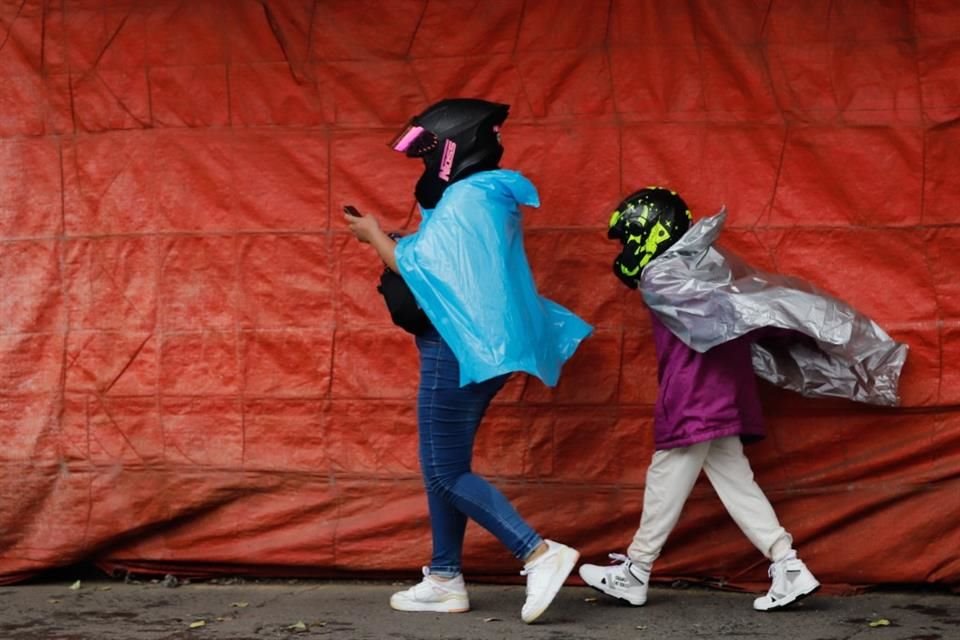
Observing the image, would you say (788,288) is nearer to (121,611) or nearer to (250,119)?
(250,119)

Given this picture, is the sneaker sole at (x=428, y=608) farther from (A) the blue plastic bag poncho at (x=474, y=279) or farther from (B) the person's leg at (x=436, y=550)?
(A) the blue plastic bag poncho at (x=474, y=279)

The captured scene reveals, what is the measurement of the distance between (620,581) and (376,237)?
1.51 metres

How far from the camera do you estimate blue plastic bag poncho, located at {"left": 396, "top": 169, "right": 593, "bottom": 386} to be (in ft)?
17.5

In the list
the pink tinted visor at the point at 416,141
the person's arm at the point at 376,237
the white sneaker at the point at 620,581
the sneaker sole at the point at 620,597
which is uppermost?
the pink tinted visor at the point at 416,141

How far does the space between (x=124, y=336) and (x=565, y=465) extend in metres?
1.81

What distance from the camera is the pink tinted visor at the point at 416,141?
552 centimetres

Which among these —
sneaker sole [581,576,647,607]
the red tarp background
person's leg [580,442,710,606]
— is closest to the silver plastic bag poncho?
the red tarp background

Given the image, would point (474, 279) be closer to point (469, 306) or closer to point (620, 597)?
point (469, 306)

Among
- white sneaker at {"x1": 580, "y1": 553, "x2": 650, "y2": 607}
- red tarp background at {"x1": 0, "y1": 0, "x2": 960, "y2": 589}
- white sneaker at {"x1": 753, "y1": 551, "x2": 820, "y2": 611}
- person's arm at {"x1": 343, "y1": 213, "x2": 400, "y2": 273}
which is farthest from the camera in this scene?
red tarp background at {"x1": 0, "y1": 0, "x2": 960, "y2": 589}

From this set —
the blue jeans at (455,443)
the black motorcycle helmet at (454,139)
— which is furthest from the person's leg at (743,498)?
the black motorcycle helmet at (454,139)

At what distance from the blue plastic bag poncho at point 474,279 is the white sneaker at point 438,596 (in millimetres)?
843

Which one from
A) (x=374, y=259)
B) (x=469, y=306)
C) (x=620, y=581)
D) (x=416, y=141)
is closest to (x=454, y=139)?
(x=416, y=141)

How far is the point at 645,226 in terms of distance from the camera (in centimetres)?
554

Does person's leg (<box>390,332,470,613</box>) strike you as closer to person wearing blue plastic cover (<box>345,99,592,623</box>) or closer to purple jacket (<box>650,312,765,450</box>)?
person wearing blue plastic cover (<box>345,99,592,623</box>)
